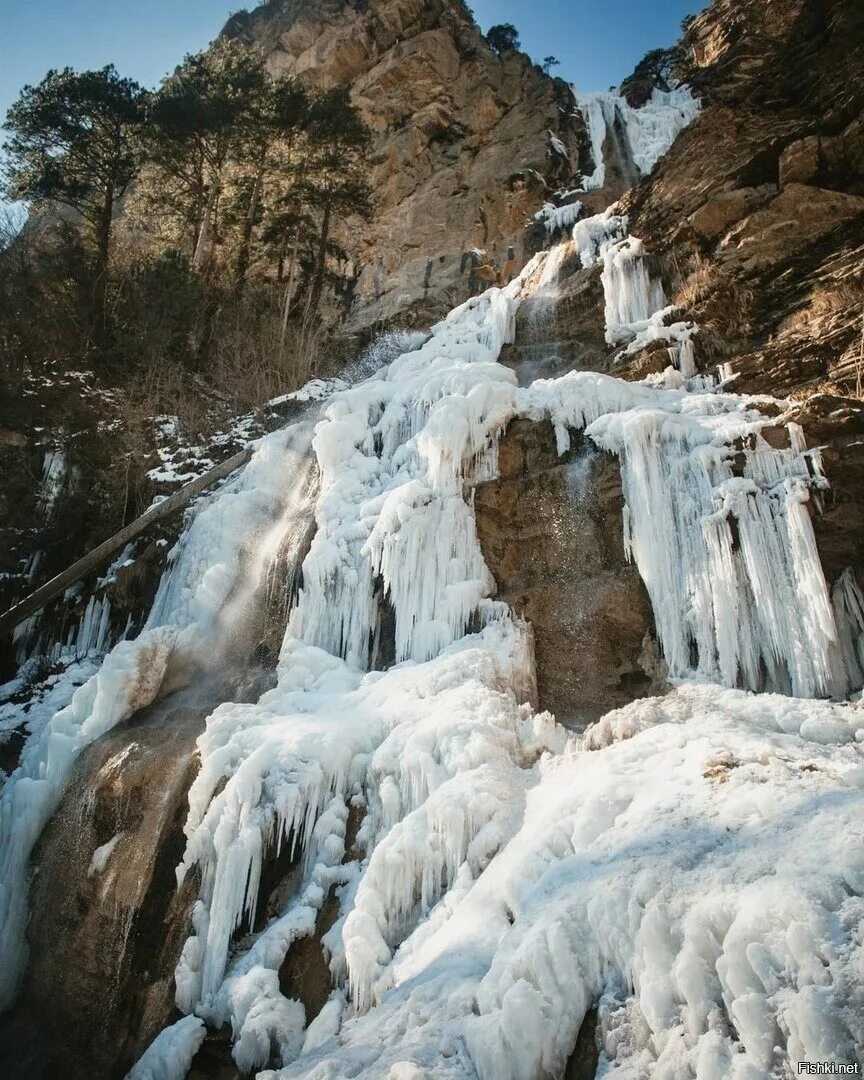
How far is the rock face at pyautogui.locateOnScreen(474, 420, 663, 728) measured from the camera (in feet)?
21.5

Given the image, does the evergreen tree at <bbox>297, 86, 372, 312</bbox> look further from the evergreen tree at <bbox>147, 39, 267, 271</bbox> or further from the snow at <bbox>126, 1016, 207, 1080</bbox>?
the snow at <bbox>126, 1016, 207, 1080</bbox>

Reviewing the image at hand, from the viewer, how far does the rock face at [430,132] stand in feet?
65.7

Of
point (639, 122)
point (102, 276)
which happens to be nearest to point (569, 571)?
point (102, 276)

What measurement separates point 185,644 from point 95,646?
2491 mm

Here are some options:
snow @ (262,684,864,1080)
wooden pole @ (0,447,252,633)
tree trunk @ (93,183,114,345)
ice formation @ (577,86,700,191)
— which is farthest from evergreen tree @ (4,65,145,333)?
snow @ (262,684,864,1080)

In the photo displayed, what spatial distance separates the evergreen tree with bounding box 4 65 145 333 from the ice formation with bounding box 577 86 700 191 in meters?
14.1

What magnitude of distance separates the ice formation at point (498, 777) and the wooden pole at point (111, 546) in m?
1.01

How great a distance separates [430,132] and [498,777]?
25852 mm

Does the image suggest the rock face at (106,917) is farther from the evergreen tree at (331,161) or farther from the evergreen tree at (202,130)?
the evergreen tree at (331,161)

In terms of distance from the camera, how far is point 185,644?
26.1 ft

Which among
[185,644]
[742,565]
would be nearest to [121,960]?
[185,644]

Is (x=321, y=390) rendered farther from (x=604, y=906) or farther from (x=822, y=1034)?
(x=822, y=1034)

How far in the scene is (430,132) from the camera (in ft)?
78.0

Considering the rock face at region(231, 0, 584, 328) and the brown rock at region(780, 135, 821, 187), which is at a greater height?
the rock face at region(231, 0, 584, 328)
